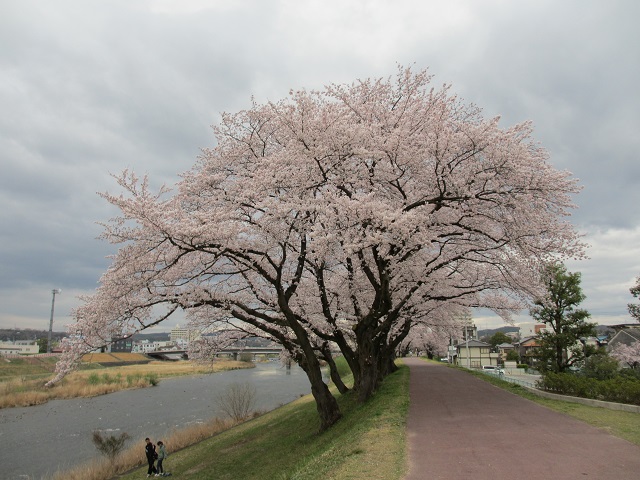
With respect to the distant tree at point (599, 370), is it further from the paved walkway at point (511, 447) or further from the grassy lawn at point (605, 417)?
the paved walkway at point (511, 447)

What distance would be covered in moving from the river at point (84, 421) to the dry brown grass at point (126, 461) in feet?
4.67

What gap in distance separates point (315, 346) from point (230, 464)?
261 inches

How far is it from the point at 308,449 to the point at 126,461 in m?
9.59

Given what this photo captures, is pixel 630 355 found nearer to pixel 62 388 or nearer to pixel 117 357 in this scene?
pixel 62 388

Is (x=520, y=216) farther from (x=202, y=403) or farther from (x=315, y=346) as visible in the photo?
(x=202, y=403)

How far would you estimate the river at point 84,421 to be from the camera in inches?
818

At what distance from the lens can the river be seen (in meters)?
20.8

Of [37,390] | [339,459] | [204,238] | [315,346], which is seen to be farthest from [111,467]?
[37,390]

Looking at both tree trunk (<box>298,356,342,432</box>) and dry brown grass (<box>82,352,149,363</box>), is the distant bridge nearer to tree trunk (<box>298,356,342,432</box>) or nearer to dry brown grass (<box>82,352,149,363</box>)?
dry brown grass (<box>82,352,149,363</box>)

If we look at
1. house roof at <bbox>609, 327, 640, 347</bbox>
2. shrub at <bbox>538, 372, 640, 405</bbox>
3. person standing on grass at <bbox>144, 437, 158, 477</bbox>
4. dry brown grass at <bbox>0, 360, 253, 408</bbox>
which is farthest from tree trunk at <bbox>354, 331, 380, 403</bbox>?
house roof at <bbox>609, 327, 640, 347</bbox>

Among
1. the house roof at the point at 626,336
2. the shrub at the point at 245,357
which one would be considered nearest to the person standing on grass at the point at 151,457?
the house roof at the point at 626,336

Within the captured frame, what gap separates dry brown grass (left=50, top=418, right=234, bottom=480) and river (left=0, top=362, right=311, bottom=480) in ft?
4.67

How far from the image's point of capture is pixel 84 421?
30.3 metres

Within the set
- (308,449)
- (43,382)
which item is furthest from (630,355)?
(43,382)
